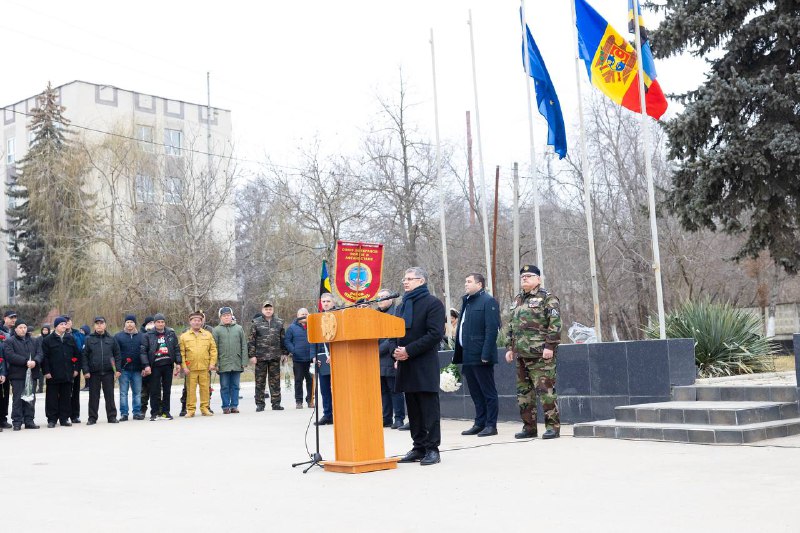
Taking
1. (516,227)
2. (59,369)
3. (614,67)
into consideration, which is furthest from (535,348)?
(516,227)

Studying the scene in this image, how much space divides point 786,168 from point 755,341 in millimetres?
6628

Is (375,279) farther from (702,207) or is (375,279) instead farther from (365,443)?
(365,443)

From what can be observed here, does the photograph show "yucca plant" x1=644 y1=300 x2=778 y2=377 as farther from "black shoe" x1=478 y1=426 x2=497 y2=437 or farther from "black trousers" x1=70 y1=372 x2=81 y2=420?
"black trousers" x1=70 y1=372 x2=81 y2=420

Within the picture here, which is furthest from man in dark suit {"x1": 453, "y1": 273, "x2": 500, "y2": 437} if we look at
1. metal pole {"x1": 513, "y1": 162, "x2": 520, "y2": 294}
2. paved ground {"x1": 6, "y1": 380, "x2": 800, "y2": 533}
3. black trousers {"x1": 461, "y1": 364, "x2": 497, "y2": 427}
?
metal pole {"x1": 513, "y1": 162, "x2": 520, "y2": 294}

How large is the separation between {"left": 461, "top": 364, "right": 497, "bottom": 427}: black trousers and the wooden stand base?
9.78 ft

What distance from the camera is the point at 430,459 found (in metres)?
8.88

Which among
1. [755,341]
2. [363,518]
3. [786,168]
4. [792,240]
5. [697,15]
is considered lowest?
[363,518]

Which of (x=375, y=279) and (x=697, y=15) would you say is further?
(x=375, y=279)

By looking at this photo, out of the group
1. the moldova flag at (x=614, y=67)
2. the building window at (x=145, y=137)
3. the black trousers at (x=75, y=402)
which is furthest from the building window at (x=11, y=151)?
the moldova flag at (x=614, y=67)

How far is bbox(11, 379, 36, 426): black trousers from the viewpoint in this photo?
15793mm

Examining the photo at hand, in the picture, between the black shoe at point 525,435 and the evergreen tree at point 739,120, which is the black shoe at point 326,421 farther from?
the evergreen tree at point 739,120

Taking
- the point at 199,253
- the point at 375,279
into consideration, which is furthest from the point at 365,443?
the point at 199,253

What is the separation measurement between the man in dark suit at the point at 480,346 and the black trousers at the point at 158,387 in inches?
297

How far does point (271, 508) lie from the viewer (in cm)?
677
